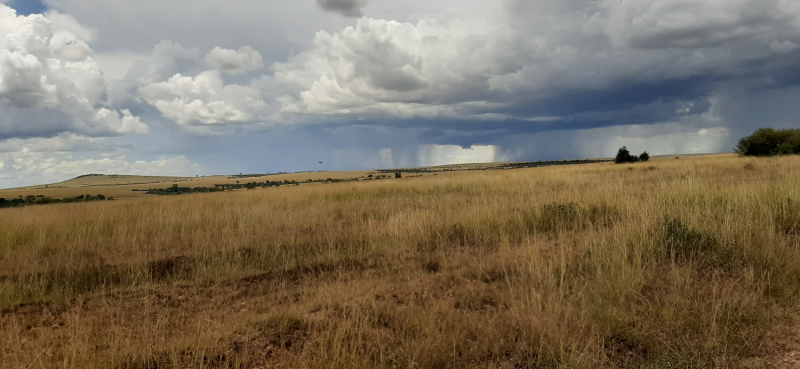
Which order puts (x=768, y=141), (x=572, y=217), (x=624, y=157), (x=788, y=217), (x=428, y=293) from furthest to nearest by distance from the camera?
(x=624, y=157) → (x=768, y=141) → (x=572, y=217) → (x=788, y=217) → (x=428, y=293)

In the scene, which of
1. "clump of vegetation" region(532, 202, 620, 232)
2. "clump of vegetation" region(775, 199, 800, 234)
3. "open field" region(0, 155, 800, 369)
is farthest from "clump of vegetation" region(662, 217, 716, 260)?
"clump of vegetation" region(775, 199, 800, 234)

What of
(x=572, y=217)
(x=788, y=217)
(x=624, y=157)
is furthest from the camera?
(x=624, y=157)

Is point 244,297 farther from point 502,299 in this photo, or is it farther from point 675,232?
point 675,232

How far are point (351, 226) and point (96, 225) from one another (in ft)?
21.3

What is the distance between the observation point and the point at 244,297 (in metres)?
5.17

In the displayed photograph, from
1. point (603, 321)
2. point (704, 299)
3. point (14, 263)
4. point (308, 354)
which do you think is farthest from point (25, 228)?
point (704, 299)

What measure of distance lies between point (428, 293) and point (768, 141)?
4416 centimetres

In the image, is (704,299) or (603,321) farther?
(704,299)

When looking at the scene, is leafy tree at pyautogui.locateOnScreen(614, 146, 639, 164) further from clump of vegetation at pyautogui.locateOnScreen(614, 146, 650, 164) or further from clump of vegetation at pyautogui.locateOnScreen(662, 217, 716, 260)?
clump of vegetation at pyautogui.locateOnScreen(662, 217, 716, 260)

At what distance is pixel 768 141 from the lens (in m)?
35.0

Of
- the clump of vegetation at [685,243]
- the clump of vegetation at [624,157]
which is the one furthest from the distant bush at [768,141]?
the clump of vegetation at [685,243]

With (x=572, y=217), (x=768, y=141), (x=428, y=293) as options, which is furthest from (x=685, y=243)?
(x=768, y=141)

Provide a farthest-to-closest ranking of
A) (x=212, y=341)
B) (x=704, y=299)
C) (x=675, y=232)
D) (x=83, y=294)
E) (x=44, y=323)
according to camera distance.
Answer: (x=675, y=232), (x=83, y=294), (x=44, y=323), (x=704, y=299), (x=212, y=341)

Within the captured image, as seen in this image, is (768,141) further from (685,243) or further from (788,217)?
(685,243)
